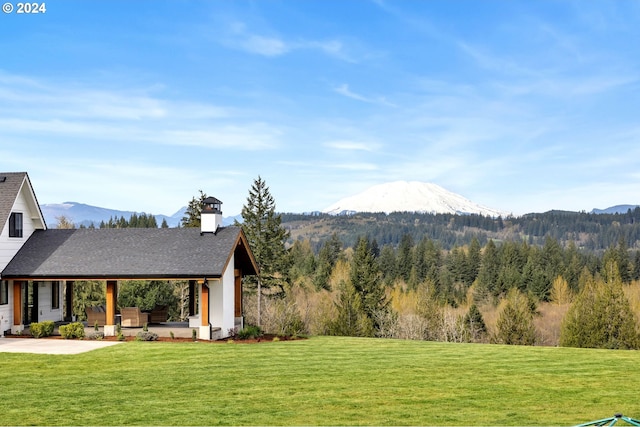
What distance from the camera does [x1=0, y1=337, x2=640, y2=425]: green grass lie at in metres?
12.4

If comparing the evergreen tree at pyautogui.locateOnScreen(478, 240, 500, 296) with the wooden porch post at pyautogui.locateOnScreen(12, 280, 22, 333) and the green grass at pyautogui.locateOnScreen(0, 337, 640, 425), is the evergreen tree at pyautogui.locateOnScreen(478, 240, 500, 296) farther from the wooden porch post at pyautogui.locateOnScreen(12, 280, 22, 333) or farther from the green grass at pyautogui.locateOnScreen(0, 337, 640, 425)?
the wooden porch post at pyautogui.locateOnScreen(12, 280, 22, 333)

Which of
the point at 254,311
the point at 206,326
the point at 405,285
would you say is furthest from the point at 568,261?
the point at 206,326

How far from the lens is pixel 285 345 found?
22703 mm

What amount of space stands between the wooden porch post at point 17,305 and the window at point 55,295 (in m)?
3.54

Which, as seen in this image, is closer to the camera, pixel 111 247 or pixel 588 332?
pixel 111 247

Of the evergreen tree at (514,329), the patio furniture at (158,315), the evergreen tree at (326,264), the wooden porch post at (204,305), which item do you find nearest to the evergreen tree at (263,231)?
the evergreen tree at (514,329)

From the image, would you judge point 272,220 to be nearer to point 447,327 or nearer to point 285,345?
point 447,327

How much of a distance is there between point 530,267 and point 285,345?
86.1 m

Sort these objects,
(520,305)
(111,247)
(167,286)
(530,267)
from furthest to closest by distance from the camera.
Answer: (530,267)
(520,305)
(167,286)
(111,247)

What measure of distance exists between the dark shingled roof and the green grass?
376 cm

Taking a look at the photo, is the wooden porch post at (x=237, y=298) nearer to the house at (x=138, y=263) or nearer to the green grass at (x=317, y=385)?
the house at (x=138, y=263)

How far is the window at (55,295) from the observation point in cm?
2985

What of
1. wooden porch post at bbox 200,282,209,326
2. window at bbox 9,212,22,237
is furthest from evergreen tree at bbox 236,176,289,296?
wooden porch post at bbox 200,282,209,326

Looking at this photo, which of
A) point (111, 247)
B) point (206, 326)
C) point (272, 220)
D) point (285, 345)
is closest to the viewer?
point (285, 345)
